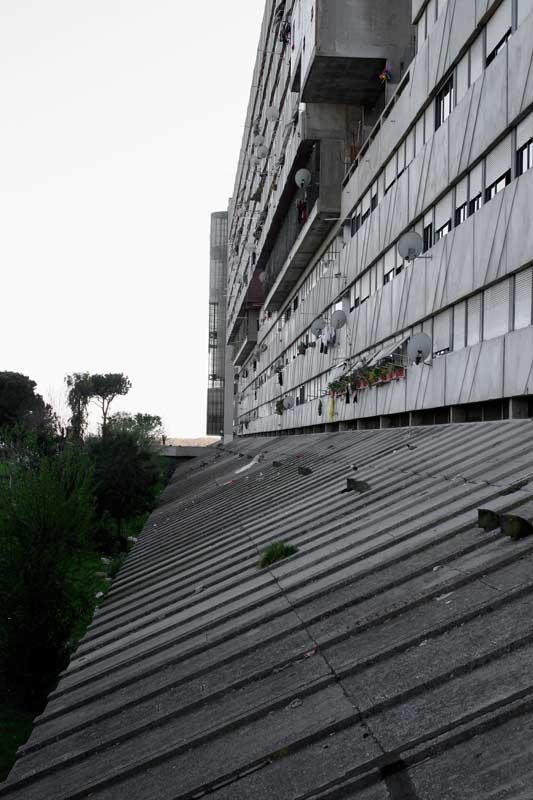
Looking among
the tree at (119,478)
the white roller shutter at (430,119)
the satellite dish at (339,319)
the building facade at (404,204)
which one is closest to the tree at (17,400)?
the building facade at (404,204)

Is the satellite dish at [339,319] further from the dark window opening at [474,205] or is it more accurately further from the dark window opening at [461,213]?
the dark window opening at [474,205]

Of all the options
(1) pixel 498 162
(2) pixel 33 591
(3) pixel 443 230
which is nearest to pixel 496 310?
(1) pixel 498 162

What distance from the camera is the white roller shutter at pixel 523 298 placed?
16.4 metres

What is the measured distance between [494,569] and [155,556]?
10027 mm

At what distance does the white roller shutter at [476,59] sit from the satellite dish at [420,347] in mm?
6568

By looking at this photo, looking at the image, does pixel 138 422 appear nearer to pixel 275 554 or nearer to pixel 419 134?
pixel 419 134

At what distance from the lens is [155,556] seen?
14719mm

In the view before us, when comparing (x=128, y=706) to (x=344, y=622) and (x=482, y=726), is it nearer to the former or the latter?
(x=344, y=622)

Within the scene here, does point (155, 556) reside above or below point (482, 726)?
below

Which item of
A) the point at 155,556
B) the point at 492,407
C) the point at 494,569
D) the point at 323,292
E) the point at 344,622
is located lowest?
the point at 155,556

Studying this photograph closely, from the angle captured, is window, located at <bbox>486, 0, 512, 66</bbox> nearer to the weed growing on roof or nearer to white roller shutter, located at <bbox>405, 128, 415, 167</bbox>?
white roller shutter, located at <bbox>405, 128, 415, 167</bbox>

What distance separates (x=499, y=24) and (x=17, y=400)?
9651 cm

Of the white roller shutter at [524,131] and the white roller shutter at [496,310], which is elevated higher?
the white roller shutter at [524,131]

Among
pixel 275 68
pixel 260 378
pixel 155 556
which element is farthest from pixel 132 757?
pixel 260 378
